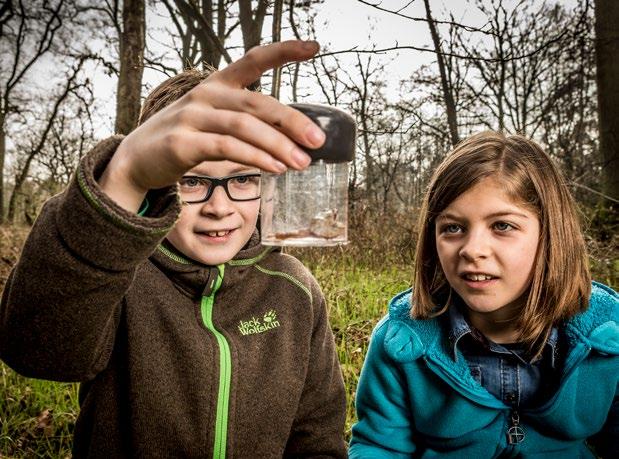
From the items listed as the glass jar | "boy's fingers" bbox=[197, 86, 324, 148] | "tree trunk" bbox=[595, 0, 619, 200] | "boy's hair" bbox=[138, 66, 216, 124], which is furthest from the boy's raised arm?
"tree trunk" bbox=[595, 0, 619, 200]

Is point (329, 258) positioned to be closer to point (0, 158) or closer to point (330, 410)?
point (330, 410)

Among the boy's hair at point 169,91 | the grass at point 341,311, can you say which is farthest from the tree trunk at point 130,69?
the boy's hair at point 169,91

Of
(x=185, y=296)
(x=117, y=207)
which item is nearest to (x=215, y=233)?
(x=185, y=296)

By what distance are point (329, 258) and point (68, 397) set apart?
121 inches

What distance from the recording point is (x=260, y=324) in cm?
164

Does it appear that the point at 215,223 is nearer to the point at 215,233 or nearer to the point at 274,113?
the point at 215,233

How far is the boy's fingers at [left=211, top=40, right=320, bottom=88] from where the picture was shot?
69 cm

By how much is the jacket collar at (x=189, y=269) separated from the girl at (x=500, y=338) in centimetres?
68

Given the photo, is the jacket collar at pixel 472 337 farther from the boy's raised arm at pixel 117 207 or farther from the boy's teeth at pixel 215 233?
the boy's raised arm at pixel 117 207

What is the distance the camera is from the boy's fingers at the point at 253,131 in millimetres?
696

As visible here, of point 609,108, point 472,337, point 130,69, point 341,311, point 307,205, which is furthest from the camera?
point 609,108

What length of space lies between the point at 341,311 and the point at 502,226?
2.35 metres

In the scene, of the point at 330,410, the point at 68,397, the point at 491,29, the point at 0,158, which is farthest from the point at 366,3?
the point at 0,158

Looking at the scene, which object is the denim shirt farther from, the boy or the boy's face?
the boy's face
